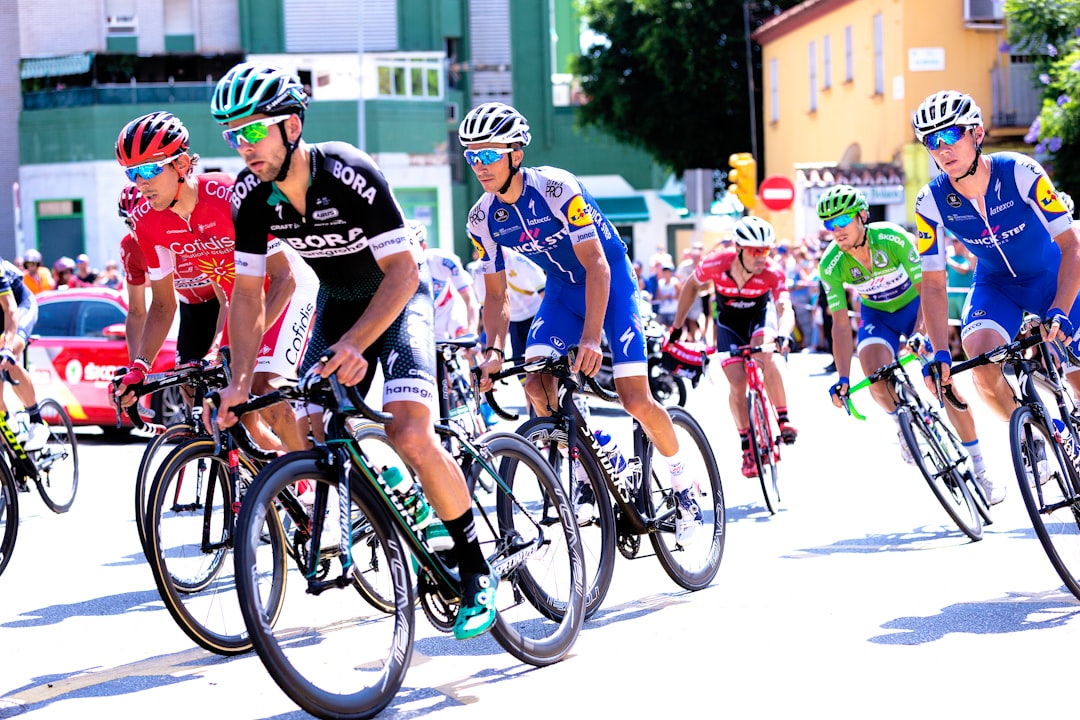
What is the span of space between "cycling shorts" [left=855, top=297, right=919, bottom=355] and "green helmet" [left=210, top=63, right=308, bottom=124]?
17.4 feet

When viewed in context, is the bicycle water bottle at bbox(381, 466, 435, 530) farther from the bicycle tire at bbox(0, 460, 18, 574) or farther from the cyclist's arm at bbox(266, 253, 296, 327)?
the bicycle tire at bbox(0, 460, 18, 574)

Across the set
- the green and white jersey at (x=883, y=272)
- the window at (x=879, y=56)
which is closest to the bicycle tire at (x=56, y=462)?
the green and white jersey at (x=883, y=272)

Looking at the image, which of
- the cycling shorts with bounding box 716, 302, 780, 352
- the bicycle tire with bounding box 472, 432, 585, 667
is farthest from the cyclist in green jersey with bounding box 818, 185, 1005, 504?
the bicycle tire with bounding box 472, 432, 585, 667

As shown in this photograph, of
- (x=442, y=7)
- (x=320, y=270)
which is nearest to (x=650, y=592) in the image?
(x=320, y=270)

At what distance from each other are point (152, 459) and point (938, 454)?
453 cm

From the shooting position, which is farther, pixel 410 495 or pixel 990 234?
pixel 990 234

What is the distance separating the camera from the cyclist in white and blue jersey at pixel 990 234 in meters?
7.87

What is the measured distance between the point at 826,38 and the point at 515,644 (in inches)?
1578

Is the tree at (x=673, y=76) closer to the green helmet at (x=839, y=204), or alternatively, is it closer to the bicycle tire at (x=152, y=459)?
the green helmet at (x=839, y=204)

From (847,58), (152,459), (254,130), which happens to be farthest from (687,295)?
(847,58)

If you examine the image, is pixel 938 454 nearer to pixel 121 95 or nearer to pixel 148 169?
pixel 148 169

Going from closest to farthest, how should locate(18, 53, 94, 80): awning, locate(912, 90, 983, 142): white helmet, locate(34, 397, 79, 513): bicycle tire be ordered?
1. locate(912, 90, 983, 142): white helmet
2. locate(34, 397, 79, 513): bicycle tire
3. locate(18, 53, 94, 80): awning

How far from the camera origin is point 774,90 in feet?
160

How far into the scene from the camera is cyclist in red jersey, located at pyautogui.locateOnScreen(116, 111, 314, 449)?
724 cm
